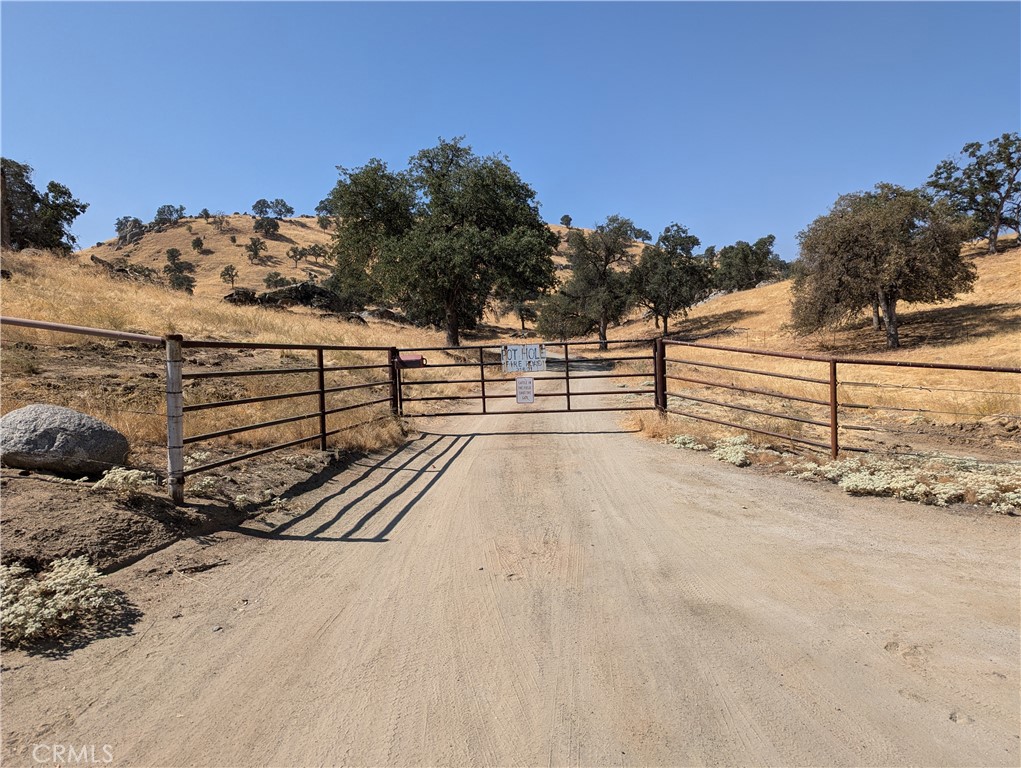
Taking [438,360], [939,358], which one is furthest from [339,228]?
[939,358]

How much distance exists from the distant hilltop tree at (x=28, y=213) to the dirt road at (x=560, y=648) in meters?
32.1

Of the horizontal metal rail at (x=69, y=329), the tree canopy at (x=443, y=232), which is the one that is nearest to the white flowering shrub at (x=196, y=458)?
the horizontal metal rail at (x=69, y=329)

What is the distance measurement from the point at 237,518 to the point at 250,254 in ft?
277

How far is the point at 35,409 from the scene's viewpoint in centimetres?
437

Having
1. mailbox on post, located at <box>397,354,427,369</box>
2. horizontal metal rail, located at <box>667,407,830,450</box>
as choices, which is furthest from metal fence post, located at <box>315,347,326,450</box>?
horizontal metal rail, located at <box>667,407,830,450</box>

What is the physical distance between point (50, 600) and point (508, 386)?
1750cm

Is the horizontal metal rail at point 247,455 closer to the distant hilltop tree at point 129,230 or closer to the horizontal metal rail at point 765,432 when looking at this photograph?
the horizontal metal rail at point 765,432

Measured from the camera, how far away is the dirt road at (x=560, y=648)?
2.22m

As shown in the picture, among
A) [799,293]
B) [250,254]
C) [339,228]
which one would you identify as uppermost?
[250,254]

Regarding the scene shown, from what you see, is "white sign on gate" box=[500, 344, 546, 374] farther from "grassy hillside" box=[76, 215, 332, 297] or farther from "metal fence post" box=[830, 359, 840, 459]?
"grassy hillside" box=[76, 215, 332, 297]

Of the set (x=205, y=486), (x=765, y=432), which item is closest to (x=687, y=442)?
(x=765, y=432)

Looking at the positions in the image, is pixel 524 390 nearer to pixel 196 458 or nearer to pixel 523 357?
pixel 523 357

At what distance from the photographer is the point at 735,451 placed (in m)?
7.27

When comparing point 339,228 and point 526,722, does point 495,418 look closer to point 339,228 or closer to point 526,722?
point 526,722
